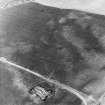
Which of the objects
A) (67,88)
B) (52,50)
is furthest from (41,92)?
(52,50)

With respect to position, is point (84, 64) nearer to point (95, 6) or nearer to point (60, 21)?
point (60, 21)

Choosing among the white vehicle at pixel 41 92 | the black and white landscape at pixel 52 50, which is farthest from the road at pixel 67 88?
the white vehicle at pixel 41 92

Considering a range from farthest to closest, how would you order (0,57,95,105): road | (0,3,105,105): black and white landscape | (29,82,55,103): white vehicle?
(0,3,105,105): black and white landscape
(29,82,55,103): white vehicle
(0,57,95,105): road

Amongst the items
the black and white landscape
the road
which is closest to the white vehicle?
the black and white landscape

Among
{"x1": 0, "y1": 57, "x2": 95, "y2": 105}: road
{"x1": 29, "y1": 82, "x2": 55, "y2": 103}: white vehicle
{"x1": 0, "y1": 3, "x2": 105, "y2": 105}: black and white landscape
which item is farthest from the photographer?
{"x1": 0, "y1": 3, "x2": 105, "y2": 105}: black and white landscape

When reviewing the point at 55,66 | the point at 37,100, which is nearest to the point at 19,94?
the point at 37,100

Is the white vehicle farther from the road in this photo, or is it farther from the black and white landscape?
the road

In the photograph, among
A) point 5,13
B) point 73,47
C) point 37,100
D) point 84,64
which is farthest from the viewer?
point 5,13

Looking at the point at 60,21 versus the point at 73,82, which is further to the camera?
the point at 60,21

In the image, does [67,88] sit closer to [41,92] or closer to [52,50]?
[41,92]
